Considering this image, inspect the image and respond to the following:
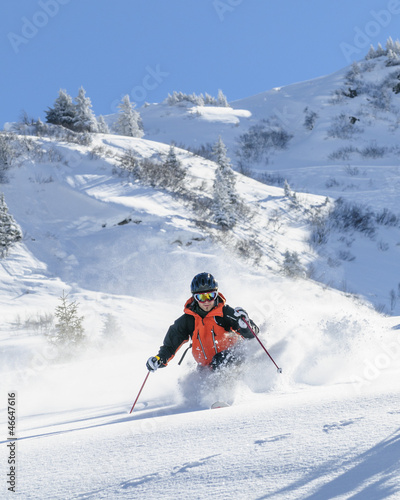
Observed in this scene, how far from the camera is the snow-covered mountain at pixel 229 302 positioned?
2092mm

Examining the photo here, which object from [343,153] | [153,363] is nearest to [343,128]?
[343,153]

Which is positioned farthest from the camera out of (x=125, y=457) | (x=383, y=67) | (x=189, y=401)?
(x=383, y=67)

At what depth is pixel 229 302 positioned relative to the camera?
13539 millimetres

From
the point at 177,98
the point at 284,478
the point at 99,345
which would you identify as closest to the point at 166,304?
the point at 99,345

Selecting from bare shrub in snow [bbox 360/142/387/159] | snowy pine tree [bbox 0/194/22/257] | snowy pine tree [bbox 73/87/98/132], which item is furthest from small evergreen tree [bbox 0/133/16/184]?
bare shrub in snow [bbox 360/142/387/159]

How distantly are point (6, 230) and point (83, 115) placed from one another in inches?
901

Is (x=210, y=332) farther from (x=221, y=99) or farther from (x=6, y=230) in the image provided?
(x=221, y=99)

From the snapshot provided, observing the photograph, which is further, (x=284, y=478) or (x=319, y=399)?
(x=319, y=399)

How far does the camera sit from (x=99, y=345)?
10.8 m

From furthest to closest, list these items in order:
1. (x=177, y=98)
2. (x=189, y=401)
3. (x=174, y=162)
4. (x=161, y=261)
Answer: (x=177, y=98) → (x=174, y=162) → (x=161, y=261) → (x=189, y=401)

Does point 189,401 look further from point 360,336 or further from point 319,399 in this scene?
point 360,336

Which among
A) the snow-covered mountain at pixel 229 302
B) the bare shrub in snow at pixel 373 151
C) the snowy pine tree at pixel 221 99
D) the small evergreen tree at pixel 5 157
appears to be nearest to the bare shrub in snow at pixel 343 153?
the snow-covered mountain at pixel 229 302

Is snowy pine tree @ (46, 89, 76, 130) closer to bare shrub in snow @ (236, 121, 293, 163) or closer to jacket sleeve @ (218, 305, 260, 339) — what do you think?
bare shrub in snow @ (236, 121, 293, 163)

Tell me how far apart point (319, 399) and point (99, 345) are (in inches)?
353
